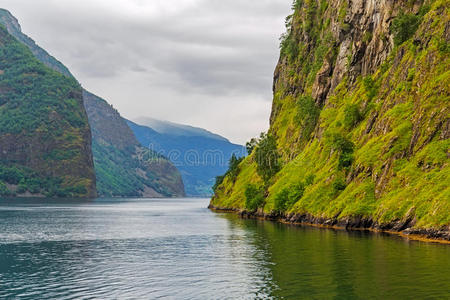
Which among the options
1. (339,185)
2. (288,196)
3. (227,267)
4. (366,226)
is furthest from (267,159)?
(227,267)

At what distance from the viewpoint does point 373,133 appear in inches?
4395

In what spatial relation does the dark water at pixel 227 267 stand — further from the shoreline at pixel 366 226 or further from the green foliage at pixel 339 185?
the green foliage at pixel 339 185

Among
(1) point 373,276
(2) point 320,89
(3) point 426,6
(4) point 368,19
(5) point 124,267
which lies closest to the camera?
(1) point 373,276

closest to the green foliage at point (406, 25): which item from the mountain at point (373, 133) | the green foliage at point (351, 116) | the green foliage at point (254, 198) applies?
the mountain at point (373, 133)

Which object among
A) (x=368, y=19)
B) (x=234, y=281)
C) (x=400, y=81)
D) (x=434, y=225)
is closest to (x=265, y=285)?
(x=234, y=281)

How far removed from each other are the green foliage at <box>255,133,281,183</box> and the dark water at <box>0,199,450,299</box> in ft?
260

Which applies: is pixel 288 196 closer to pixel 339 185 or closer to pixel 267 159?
pixel 339 185

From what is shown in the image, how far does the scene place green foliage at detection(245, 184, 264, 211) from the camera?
509ft

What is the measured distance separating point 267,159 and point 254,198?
21627mm

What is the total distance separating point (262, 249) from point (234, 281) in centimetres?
2405

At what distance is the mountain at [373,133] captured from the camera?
86.4 metres

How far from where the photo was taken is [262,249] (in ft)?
238

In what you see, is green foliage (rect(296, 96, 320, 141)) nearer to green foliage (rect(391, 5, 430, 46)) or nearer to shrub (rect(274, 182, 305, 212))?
shrub (rect(274, 182, 305, 212))

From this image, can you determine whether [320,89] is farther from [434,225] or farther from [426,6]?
[434,225]
